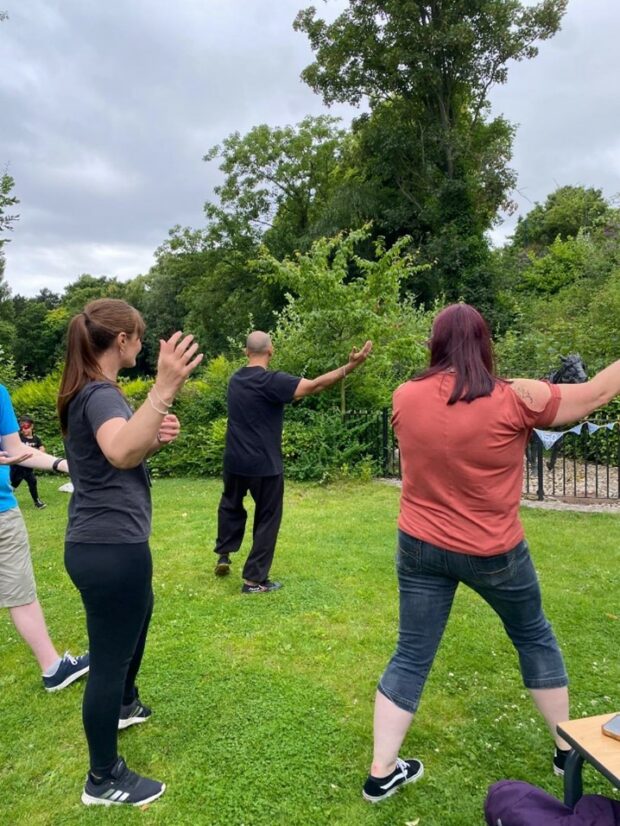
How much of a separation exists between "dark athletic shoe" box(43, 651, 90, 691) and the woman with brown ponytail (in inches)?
41.9

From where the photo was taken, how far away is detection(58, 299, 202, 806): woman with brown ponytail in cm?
213

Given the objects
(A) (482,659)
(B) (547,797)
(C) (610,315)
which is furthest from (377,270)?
(B) (547,797)

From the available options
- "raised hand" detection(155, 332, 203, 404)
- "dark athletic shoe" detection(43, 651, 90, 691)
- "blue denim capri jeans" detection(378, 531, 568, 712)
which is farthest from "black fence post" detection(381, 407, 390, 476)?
"raised hand" detection(155, 332, 203, 404)

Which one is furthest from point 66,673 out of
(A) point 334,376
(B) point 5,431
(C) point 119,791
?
(A) point 334,376

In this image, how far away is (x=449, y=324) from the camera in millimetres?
2205

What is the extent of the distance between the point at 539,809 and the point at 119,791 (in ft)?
5.63

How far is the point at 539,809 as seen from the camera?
1586mm

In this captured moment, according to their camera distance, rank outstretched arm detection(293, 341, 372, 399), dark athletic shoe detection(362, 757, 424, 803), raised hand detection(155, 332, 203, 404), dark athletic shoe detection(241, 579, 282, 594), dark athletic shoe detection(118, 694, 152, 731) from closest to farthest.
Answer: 1. raised hand detection(155, 332, 203, 404)
2. dark athletic shoe detection(362, 757, 424, 803)
3. dark athletic shoe detection(118, 694, 152, 731)
4. outstretched arm detection(293, 341, 372, 399)
5. dark athletic shoe detection(241, 579, 282, 594)

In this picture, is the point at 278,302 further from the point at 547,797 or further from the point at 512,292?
the point at 547,797

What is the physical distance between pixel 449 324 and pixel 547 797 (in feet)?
5.12

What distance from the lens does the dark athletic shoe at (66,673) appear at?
129 inches

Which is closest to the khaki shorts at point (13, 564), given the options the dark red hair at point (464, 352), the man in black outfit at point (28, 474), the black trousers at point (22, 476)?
the dark red hair at point (464, 352)

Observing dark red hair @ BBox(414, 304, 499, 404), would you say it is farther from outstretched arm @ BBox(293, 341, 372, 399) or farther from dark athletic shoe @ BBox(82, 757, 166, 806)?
dark athletic shoe @ BBox(82, 757, 166, 806)

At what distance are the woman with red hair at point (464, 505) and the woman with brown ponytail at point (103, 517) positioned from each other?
3.34ft
